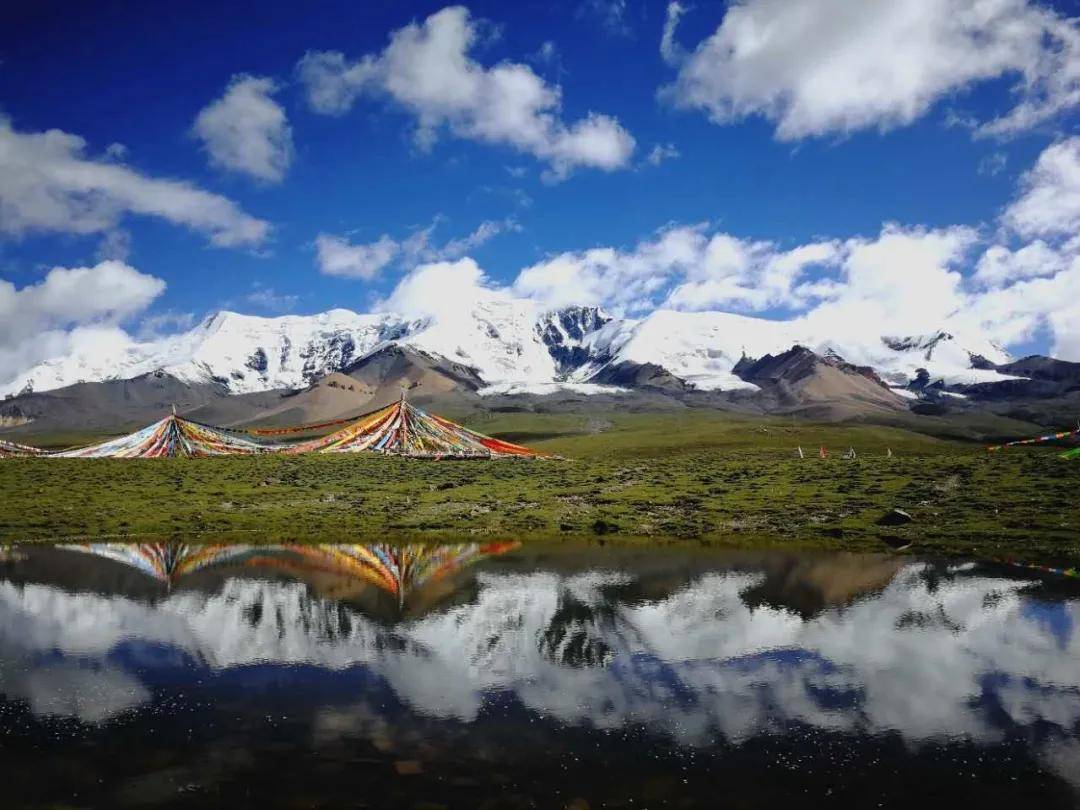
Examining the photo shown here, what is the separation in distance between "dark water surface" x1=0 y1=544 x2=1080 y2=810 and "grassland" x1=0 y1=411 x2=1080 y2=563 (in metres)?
9.61

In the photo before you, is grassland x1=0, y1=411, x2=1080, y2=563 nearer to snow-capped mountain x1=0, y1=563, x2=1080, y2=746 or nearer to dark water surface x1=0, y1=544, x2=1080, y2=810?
dark water surface x1=0, y1=544, x2=1080, y2=810

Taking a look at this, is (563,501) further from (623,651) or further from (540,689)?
(540,689)

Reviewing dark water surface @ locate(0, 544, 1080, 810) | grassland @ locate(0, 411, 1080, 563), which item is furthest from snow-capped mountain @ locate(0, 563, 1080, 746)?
grassland @ locate(0, 411, 1080, 563)

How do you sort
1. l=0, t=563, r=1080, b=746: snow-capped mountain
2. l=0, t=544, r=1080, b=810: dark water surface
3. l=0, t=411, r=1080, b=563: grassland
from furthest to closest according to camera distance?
l=0, t=411, r=1080, b=563: grassland
l=0, t=563, r=1080, b=746: snow-capped mountain
l=0, t=544, r=1080, b=810: dark water surface

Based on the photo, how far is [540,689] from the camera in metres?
17.0

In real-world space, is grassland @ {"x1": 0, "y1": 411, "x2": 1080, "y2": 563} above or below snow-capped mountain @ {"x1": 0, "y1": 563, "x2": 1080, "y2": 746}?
above

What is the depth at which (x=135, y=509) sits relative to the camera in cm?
4597

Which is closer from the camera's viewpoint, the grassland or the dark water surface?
the dark water surface

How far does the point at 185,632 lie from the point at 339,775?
1090cm

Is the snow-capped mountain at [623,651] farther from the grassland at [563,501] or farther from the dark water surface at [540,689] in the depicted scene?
the grassland at [563,501]

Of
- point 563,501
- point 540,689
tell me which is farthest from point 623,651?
point 563,501

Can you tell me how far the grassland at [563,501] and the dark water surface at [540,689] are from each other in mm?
9612

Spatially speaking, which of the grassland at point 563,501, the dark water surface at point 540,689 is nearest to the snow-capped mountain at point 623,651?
the dark water surface at point 540,689

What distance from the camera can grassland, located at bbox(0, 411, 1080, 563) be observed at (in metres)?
38.2
